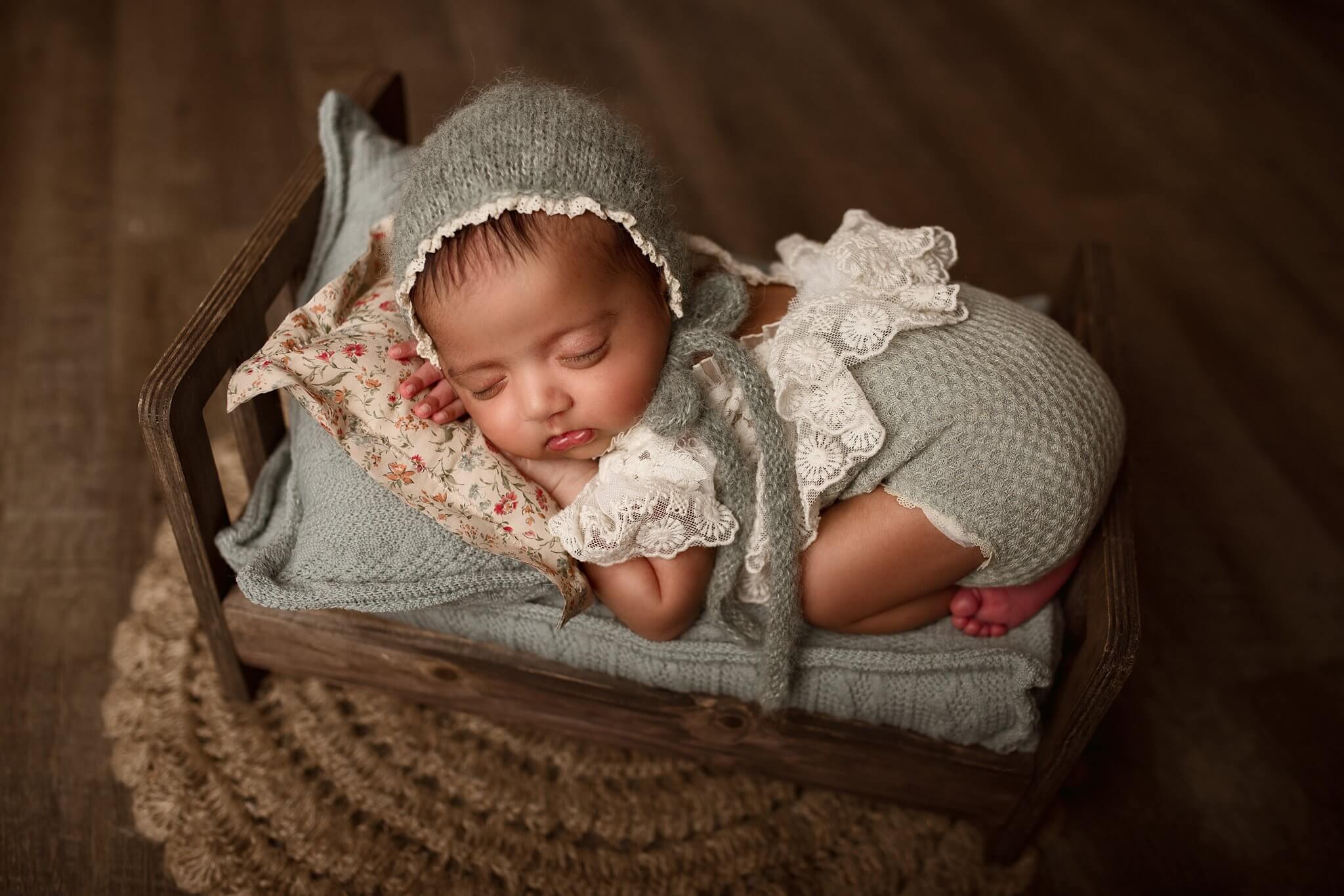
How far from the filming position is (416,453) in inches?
47.6

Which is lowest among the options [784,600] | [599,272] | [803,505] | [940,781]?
[940,781]

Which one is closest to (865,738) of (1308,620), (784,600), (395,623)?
(784,600)

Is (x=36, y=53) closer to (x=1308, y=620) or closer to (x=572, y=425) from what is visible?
(x=572, y=425)

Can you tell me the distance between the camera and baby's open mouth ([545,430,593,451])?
115 cm

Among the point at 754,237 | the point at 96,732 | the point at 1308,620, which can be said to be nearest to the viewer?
the point at 96,732

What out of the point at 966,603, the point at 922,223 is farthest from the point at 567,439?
the point at 922,223

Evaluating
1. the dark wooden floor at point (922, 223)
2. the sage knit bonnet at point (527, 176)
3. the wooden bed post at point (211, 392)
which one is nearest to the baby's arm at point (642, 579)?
the sage knit bonnet at point (527, 176)

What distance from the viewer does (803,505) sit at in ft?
3.83

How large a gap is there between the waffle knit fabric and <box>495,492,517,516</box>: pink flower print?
6.8 inches

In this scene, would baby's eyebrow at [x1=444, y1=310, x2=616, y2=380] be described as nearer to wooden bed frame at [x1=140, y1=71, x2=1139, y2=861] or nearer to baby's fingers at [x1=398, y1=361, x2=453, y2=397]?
baby's fingers at [x1=398, y1=361, x2=453, y2=397]

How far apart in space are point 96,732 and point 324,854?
1.29 ft

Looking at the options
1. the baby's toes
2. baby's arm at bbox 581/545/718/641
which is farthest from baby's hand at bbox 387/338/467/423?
the baby's toes

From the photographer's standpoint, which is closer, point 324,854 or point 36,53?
point 324,854

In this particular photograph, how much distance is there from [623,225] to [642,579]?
403mm
